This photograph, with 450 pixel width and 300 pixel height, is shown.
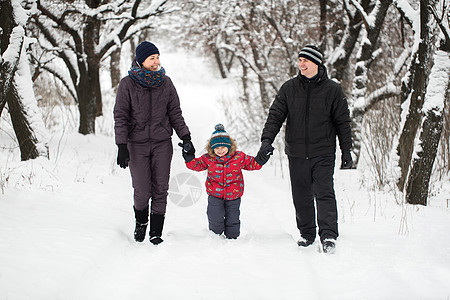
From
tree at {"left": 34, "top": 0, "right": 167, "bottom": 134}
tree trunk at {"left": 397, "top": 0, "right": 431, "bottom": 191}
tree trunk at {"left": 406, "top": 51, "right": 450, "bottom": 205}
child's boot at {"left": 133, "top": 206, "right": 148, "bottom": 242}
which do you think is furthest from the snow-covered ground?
tree at {"left": 34, "top": 0, "right": 167, "bottom": 134}

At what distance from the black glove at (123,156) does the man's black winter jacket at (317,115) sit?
155 centimetres

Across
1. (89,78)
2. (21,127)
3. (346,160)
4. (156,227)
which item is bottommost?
(156,227)

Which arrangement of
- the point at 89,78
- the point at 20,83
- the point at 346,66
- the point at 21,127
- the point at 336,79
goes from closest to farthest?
the point at 20,83 → the point at 21,127 → the point at 336,79 → the point at 346,66 → the point at 89,78

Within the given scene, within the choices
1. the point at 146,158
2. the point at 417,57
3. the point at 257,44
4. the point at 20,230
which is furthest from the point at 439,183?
the point at 257,44

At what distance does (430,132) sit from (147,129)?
345 cm

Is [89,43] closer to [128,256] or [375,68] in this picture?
[128,256]

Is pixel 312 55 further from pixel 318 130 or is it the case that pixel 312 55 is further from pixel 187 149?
Answer: pixel 187 149

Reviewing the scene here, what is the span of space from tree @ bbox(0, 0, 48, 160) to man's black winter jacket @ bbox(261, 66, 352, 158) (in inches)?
Answer: 137

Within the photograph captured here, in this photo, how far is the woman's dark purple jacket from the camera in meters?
3.46

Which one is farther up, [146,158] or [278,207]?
[146,158]

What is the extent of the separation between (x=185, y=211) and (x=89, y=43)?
220 inches

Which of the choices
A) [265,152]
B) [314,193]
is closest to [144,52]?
[265,152]

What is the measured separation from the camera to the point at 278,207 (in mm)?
5289

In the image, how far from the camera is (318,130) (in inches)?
138
